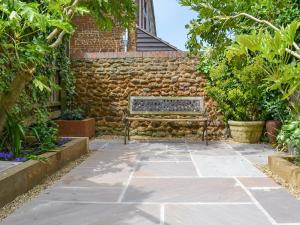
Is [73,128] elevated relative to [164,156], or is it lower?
elevated

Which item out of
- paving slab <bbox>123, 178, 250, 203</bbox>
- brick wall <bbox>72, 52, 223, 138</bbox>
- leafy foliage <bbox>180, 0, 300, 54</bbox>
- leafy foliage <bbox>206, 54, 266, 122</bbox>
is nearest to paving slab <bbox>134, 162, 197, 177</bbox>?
paving slab <bbox>123, 178, 250, 203</bbox>

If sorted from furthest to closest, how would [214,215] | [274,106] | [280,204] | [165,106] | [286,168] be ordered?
[165,106]
[274,106]
[286,168]
[280,204]
[214,215]

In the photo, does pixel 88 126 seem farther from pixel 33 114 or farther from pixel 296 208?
pixel 296 208

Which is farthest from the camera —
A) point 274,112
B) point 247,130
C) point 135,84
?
point 135,84

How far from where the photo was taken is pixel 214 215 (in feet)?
9.39

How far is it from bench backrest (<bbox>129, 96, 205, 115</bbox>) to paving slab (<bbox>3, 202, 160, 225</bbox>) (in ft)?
15.1

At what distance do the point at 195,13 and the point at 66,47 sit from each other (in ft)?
12.4

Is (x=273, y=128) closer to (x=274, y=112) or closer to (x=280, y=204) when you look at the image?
(x=274, y=112)

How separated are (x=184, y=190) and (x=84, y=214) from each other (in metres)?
1.19

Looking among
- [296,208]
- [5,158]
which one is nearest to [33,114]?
[5,158]

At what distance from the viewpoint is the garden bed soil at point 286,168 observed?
368cm

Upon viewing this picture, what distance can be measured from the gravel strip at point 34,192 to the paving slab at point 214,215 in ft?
4.43

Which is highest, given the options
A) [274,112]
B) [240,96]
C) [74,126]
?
[240,96]

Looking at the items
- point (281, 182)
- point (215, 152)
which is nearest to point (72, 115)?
point (215, 152)
